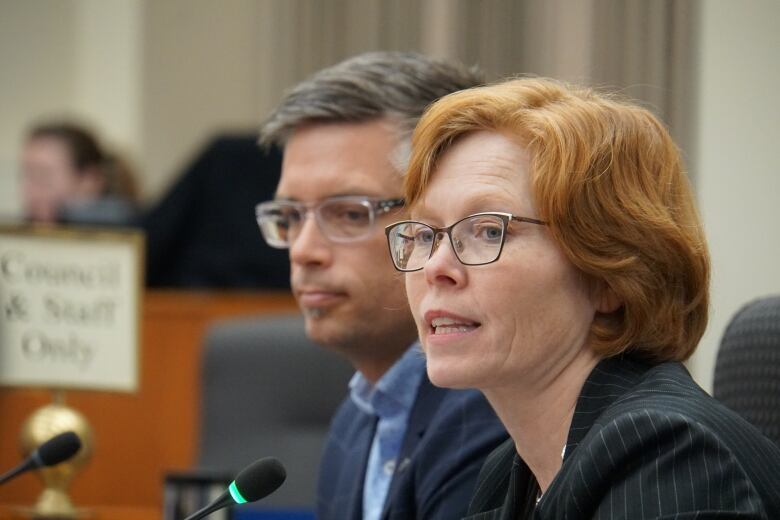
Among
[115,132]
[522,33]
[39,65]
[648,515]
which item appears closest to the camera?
[648,515]

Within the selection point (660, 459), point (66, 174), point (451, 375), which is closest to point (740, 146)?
point (451, 375)

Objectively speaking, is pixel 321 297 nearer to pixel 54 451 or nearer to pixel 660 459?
pixel 54 451

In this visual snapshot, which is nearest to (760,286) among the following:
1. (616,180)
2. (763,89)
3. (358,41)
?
(763,89)

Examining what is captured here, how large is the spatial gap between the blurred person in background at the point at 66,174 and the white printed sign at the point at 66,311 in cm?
197

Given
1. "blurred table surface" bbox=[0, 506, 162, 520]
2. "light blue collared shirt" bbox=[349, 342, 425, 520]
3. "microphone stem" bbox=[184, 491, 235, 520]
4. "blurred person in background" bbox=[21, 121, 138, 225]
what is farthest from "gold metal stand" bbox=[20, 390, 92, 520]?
"blurred person in background" bbox=[21, 121, 138, 225]

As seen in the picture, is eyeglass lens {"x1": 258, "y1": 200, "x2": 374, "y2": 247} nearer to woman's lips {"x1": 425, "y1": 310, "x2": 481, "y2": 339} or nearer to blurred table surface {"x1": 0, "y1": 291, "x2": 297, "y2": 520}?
woman's lips {"x1": 425, "y1": 310, "x2": 481, "y2": 339}

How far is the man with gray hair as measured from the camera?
204 cm

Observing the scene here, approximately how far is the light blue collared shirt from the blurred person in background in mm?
2955

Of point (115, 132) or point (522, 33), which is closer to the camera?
point (522, 33)

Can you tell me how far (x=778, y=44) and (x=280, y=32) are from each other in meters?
3.04

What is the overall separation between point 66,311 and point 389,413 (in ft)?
3.62

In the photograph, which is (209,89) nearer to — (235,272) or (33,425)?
(235,272)

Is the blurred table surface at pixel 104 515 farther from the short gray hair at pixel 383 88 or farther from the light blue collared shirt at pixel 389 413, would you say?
the short gray hair at pixel 383 88

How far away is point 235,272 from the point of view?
14.3 ft
